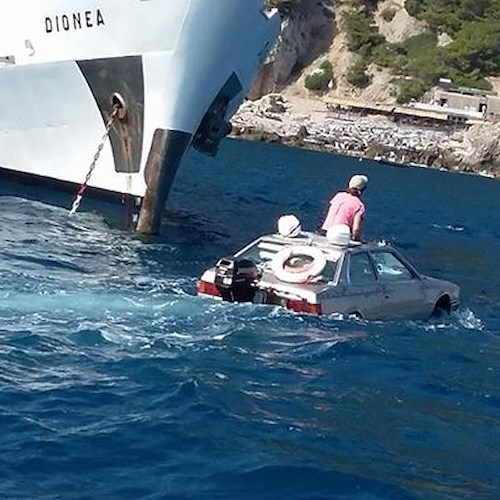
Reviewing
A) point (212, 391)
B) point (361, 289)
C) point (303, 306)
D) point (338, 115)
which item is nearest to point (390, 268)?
point (361, 289)

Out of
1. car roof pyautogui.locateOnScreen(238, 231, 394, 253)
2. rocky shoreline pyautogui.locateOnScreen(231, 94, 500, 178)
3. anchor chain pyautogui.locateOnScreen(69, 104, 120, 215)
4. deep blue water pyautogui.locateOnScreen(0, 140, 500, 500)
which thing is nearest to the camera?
deep blue water pyautogui.locateOnScreen(0, 140, 500, 500)

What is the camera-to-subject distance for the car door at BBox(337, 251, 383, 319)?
666 inches

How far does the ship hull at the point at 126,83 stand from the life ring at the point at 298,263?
9.24m

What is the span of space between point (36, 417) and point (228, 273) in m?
5.57

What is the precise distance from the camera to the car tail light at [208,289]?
56.7ft

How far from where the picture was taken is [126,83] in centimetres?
2681

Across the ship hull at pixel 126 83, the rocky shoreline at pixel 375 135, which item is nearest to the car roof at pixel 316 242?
the ship hull at pixel 126 83

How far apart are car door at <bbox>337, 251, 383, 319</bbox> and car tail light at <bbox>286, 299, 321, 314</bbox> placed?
396mm

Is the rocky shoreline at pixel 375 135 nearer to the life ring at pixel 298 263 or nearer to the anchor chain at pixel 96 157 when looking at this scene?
the anchor chain at pixel 96 157

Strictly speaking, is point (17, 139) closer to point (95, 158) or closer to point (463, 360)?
point (95, 158)

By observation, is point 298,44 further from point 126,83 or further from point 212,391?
point 212,391

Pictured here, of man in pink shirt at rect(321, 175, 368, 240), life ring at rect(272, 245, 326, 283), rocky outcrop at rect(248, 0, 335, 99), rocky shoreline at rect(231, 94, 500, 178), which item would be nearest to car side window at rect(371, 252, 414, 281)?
man in pink shirt at rect(321, 175, 368, 240)

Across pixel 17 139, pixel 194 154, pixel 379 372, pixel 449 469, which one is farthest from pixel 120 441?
pixel 194 154

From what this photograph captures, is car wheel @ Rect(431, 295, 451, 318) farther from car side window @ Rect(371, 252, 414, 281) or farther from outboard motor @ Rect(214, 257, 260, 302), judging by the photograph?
outboard motor @ Rect(214, 257, 260, 302)
